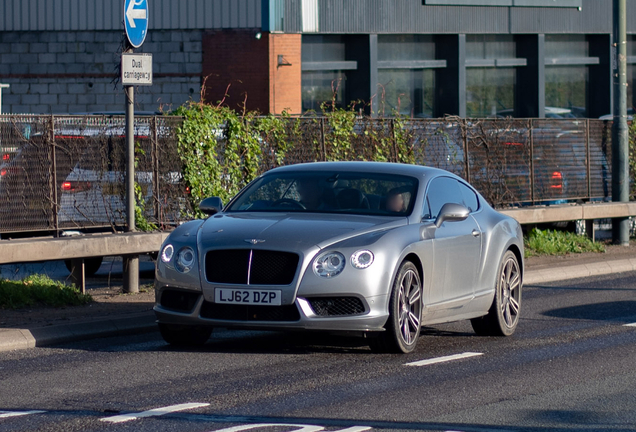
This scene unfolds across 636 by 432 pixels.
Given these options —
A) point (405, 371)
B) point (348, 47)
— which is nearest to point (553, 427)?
point (405, 371)

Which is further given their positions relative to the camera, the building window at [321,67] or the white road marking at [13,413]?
the building window at [321,67]

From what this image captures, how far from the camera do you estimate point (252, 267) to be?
333 inches

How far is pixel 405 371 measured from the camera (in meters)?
8.21

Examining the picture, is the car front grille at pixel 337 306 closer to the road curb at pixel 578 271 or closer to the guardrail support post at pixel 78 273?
the guardrail support post at pixel 78 273

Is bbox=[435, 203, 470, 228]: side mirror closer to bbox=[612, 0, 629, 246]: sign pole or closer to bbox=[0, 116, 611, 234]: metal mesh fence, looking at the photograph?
bbox=[0, 116, 611, 234]: metal mesh fence

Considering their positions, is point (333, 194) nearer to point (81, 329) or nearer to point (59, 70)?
point (81, 329)

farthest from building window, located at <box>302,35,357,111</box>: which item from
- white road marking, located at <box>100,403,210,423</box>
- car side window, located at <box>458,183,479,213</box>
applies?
white road marking, located at <box>100,403,210,423</box>

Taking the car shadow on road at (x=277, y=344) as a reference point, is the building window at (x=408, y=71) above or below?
above

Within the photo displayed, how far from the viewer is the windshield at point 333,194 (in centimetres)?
942

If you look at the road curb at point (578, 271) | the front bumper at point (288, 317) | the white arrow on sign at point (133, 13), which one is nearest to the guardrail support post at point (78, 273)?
the white arrow on sign at point (133, 13)

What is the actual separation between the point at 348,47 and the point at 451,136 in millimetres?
18278

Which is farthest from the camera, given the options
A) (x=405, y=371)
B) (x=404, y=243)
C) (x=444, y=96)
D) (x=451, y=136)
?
(x=444, y=96)

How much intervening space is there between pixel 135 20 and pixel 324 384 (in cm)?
611

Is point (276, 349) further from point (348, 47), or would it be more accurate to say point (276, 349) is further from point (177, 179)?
point (348, 47)
